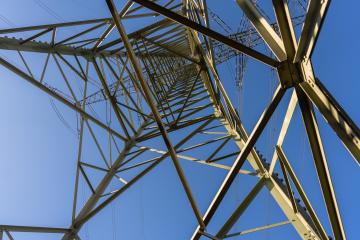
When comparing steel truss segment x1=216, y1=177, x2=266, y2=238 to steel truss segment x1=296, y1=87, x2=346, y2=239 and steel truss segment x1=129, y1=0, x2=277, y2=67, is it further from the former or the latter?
steel truss segment x1=129, y1=0, x2=277, y2=67

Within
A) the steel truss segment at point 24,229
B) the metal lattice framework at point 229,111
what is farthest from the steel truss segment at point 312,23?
the steel truss segment at point 24,229

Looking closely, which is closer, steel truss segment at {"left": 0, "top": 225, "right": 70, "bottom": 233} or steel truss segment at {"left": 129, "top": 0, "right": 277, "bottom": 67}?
steel truss segment at {"left": 129, "top": 0, "right": 277, "bottom": 67}

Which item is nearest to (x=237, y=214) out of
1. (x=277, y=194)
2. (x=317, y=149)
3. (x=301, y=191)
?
(x=277, y=194)

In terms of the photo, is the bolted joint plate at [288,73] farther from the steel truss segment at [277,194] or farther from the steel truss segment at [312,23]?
the steel truss segment at [277,194]

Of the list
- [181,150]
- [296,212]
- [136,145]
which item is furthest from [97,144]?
[296,212]

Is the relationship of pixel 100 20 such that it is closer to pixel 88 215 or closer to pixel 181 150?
pixel 181 150

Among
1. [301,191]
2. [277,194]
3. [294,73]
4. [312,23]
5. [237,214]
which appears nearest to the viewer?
[312,23]

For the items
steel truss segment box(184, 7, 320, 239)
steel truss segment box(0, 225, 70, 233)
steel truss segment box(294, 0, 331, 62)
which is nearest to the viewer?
steel truss segment box(294, 0, 331, 62)

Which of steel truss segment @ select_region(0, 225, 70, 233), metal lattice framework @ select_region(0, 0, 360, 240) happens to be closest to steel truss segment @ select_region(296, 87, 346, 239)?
metal lattice framework @ select_region(0, 0, 360, 240)

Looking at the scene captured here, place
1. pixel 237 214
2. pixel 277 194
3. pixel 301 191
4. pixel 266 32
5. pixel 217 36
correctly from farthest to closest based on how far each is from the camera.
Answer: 1. pixel 277 194
2. pixel 237 214
3. pixel 301 191
4. pixel 217 36
5. pixel 266 32

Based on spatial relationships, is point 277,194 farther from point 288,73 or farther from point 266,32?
point 266,32

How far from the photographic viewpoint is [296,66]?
304 cm

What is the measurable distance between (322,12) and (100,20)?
18.4 feet

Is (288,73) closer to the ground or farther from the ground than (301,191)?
farther from the ground
